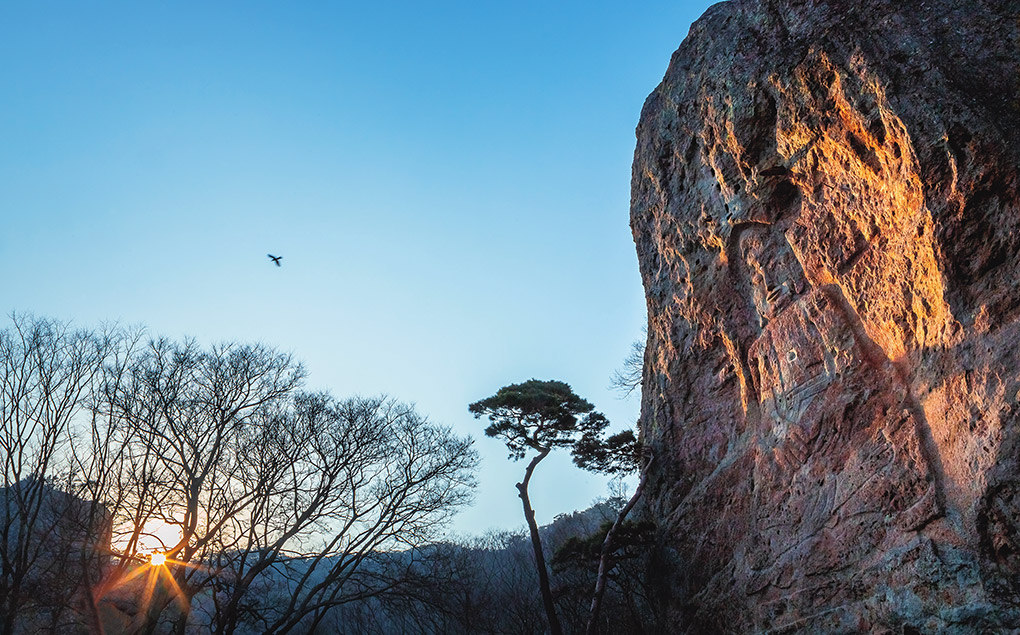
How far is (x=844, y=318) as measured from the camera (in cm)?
925

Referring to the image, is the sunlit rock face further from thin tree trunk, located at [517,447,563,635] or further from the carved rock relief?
thin tree trunk, located at [517,447,563,635]

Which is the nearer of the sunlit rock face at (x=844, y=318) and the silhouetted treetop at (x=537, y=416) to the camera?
the sunlit rock face at (x=844, y=318)

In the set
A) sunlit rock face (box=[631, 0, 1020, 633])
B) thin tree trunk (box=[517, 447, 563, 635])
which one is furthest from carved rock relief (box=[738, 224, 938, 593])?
thin tree trunk (box=[517, 447, 563, 635])

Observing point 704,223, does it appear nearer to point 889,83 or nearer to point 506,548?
point 889,83

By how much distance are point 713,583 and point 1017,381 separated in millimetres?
6208

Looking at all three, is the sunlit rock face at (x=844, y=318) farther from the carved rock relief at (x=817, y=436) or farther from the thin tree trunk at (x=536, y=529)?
the thin tree trunk at (x=536, y=529)

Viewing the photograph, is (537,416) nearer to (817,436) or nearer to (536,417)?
(536,417)

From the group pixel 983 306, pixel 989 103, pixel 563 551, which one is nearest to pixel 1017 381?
pixel 983 306

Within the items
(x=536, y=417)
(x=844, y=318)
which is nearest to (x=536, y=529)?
(x=536, y=417)

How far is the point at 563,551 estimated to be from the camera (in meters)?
13.3

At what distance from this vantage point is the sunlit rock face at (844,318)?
7008 mm

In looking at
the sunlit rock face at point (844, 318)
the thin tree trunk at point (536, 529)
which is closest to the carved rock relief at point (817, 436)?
the sunlit rock face at point (844, 318)

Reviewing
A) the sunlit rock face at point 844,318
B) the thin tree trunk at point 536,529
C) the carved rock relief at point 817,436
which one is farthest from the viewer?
the thin tree trunk at point 536,529

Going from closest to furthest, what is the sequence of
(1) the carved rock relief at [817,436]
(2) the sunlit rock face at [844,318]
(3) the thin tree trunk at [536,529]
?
(2) the sunlit rock face at [844,318], (1) the carved rock relief at [817,436], (3) the thin tree trunk at [536,529]
